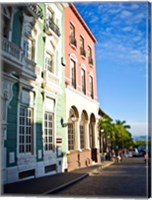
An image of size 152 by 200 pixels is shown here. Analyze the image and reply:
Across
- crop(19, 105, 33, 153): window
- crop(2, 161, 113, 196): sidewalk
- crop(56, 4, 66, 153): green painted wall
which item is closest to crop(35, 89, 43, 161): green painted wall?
crop(19, 105, 33, 153): window

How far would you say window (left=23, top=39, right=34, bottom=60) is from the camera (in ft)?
20.7

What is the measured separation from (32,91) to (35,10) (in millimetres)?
1431

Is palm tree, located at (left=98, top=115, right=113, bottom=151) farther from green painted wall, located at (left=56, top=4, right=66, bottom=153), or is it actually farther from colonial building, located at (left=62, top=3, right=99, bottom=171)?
green painted wall, located at (left=56, top=4, right=66, bottom=153)

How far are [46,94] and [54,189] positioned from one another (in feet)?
5.99

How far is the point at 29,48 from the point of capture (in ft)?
21.0

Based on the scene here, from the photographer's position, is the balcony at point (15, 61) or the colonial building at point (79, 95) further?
the colonial building at point (79, 95)

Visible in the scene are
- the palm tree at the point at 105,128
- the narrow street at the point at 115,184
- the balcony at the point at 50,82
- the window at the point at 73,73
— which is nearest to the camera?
the narrow street at the point at 115,184

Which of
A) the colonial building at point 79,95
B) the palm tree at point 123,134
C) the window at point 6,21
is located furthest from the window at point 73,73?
the window at point 6,21

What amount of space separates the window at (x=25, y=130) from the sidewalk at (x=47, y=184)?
57 cm

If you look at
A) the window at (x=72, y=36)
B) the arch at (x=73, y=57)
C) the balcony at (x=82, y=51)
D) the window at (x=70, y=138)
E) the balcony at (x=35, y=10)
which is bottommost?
the window at (x=70, y=138)

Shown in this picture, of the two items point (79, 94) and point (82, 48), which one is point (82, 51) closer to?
point (82, 48)

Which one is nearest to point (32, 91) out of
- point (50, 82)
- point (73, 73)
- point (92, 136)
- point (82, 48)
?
point (50, 82)

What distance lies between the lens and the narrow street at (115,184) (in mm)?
5391

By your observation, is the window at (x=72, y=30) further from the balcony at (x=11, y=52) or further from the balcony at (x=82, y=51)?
the balcony at (x=11, y=52)
